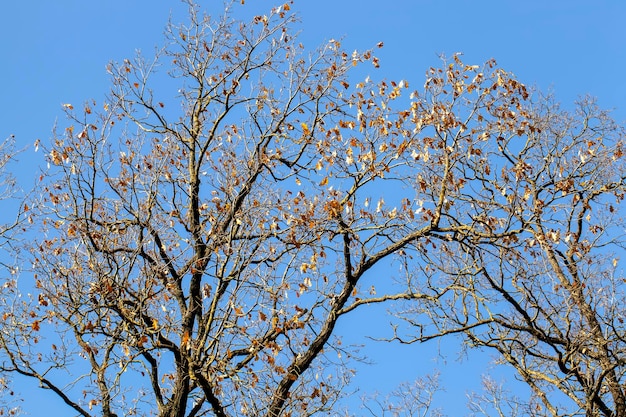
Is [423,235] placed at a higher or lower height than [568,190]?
lower

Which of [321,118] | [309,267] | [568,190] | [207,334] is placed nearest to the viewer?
[207,334]

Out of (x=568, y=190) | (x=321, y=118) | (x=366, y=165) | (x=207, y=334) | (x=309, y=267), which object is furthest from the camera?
(x=568, y=190)

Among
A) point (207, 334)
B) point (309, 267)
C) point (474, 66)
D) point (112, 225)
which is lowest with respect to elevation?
point (207, 334)

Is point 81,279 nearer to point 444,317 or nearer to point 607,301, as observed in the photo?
point 444,317

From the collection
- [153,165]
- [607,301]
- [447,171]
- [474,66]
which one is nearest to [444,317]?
[447,171]

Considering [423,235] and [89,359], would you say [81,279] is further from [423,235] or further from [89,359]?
[423,235]

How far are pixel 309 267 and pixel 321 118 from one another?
305 centimetres

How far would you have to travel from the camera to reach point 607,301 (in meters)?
13.3

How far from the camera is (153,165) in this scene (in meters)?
12.1

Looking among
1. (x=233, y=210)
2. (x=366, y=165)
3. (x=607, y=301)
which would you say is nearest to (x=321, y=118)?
(x=366, y=165)

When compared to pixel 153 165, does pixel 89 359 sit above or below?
below

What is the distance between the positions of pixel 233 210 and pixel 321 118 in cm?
241

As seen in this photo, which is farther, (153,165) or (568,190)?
(568,190)

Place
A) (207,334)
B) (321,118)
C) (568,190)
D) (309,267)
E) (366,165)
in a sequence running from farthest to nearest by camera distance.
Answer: (568,190)
(321,118)
(366,165)
(309,267)
(207,334)
